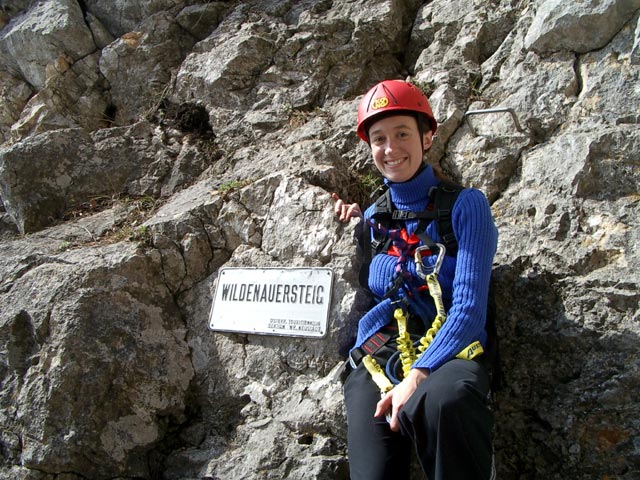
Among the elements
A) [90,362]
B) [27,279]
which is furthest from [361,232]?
[27,279]

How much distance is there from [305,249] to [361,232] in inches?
19.8

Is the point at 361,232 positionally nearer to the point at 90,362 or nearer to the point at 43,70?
the point at 90,362

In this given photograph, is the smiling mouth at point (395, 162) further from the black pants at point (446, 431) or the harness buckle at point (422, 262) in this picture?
the black pants at point (446, 431)

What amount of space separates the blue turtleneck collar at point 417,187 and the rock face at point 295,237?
2.35 feet

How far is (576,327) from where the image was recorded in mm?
3068

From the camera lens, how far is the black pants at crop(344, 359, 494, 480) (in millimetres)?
2225

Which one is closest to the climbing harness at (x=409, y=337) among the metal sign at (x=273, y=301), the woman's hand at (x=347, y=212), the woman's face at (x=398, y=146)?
the woman's face at (x=398, y=146)

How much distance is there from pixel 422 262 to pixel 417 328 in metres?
0.43

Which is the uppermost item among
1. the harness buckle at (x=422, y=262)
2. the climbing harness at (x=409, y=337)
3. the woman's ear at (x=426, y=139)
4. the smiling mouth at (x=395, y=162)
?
the woman's ear at (x=426, y=139)

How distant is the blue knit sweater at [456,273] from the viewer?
2.59 metres

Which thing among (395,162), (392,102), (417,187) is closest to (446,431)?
(417,187)

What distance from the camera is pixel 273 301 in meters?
3.91

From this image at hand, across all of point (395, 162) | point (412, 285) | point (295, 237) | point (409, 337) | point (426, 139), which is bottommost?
point (409, 337)

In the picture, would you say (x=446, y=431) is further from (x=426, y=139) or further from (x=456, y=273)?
(x=426, y=139)
